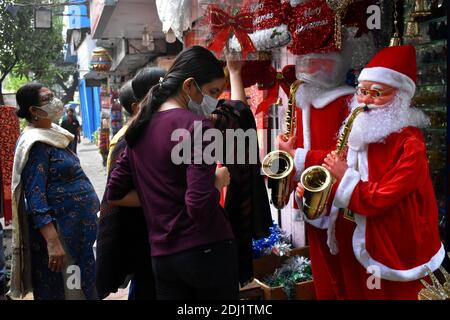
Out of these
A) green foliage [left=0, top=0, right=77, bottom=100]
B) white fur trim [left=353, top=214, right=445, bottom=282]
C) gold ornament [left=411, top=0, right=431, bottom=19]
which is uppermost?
green foliage [left=0, top=0, right=77, bottom=100]

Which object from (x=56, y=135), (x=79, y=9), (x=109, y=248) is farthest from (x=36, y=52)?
(x=109, y=248)

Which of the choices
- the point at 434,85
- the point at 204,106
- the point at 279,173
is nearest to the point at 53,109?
the point at 204,106

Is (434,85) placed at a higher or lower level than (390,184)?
higher

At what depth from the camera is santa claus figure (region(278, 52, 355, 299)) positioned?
2510mm

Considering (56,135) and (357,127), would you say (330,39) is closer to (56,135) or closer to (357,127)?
(357,127)

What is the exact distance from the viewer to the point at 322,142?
2.57 m

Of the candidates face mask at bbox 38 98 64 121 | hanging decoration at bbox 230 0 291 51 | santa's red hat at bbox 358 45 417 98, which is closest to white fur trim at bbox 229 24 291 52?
hanging decoration at bbox 230 0 291 51

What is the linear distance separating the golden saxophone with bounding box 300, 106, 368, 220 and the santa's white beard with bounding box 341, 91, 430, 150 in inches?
2.3

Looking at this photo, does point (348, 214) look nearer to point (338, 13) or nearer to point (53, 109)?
point (338, 13)

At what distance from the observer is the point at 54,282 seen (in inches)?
121

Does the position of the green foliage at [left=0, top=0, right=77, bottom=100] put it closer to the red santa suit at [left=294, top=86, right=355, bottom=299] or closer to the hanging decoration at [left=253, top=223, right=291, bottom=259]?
the hanging decoration at [left=253, top=223, right=291, bottom=259]

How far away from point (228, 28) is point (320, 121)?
29.7 inches

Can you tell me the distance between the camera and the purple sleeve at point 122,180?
204 centimetres
